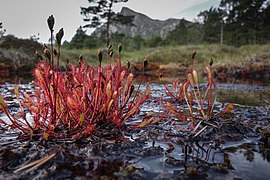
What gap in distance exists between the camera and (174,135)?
5.70ft

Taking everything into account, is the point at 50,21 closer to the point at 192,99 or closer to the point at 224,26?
the point at 192,99

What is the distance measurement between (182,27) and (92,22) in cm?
2158

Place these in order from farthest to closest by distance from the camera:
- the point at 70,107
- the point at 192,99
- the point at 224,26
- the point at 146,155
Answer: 1. the point at 224,26
2. the point at 192,99
3. the point at 70,107
4. the point at 146,155

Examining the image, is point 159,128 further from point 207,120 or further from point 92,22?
point 92,22

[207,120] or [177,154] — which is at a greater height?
[207,120]

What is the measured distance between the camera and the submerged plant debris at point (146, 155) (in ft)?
3.73

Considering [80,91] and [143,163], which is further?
[80,91]

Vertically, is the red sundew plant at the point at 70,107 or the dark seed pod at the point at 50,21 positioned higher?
the dark seed pod at the point at 50,21

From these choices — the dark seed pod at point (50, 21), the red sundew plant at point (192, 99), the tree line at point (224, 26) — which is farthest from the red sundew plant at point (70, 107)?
the tree line at point (224, 26)

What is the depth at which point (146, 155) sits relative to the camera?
4.55 ft

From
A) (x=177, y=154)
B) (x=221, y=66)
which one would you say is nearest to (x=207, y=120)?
(x=177, y=154)

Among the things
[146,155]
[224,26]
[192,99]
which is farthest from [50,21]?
[224,26]

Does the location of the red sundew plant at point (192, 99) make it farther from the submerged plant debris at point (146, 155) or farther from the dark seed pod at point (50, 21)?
the dark seed pod at point (50, 21)

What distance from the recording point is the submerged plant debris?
1.14 m
